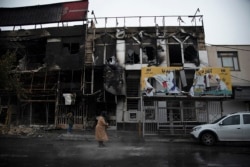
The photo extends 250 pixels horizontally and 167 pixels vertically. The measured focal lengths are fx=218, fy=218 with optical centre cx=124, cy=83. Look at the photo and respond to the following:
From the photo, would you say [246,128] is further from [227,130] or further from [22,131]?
[22,131]

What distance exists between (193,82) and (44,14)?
15536 millimetres

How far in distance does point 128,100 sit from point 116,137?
14.9 feet

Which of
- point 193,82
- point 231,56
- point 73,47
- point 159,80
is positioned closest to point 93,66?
point 73,47

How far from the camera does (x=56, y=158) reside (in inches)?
298

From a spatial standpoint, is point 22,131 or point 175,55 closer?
point 22,131

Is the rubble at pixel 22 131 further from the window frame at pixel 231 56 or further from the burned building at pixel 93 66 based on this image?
the window frame at pixel 231 56

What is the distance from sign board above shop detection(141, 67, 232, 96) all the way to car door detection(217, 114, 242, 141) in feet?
9.15

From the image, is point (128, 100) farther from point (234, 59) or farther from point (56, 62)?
point (234, 59)

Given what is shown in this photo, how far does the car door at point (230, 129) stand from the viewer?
11219 millimetres

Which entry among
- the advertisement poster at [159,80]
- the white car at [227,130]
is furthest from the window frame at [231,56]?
the white car at [227,130]

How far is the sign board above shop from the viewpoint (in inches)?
553

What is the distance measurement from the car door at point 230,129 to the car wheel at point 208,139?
395 millimetres

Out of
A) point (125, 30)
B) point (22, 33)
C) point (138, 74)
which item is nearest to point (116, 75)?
point (138, 74)

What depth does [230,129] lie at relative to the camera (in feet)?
37.1
